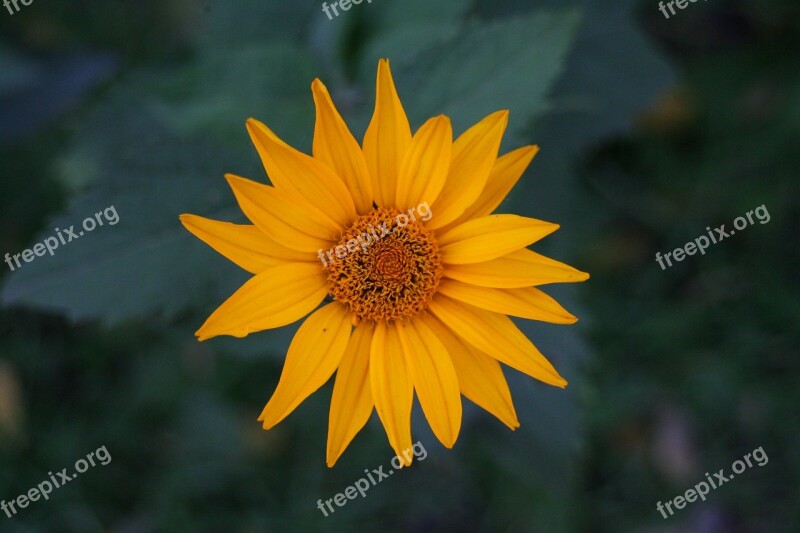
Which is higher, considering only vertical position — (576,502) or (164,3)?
(164,3)

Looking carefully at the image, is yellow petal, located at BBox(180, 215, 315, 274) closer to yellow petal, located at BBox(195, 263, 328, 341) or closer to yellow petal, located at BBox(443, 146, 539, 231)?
yellow petal, located at BBox(195, 263, 328, 341)

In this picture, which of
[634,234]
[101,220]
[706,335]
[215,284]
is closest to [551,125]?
[634,234]

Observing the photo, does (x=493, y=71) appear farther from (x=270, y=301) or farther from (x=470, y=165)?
(x=270, y=301)

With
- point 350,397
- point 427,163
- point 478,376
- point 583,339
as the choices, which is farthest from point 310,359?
point 583,339

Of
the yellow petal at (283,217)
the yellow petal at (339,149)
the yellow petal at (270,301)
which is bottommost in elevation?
the yellow petal at (270,301)

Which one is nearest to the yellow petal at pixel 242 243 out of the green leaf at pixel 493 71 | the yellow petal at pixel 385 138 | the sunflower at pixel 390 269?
the sunflower at pixel 390 269

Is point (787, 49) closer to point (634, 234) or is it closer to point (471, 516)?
point (634, 234)

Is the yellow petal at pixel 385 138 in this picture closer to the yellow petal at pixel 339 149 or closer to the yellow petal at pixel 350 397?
the yellow petal at pixel 339 149
